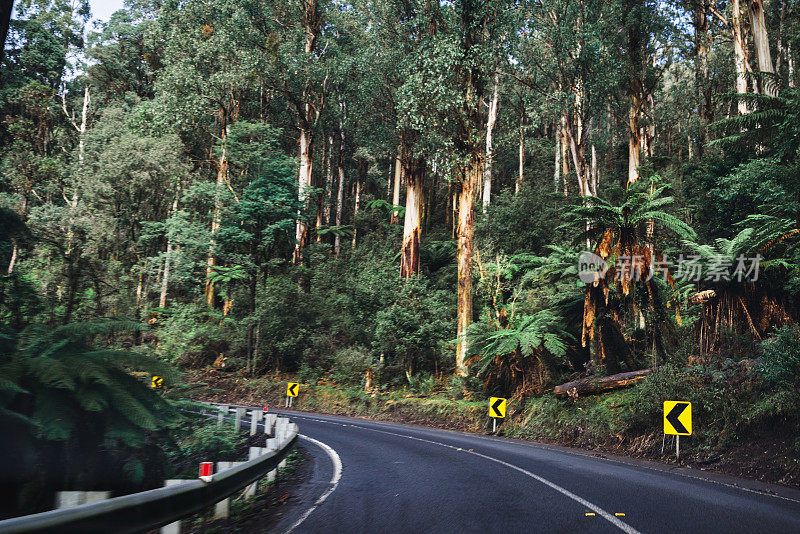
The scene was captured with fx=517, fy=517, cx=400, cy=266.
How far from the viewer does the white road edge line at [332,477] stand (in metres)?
5.53

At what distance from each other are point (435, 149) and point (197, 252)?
50.3 ft

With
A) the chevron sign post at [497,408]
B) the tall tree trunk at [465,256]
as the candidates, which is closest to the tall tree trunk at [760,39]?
the tall tree trunk at [465,256]

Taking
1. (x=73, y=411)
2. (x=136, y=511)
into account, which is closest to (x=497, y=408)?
(x=73, y=411)

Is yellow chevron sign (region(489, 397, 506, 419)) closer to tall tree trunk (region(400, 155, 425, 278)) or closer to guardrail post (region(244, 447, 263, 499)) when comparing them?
tall tree trunk (region(400, 155, 425, 278))

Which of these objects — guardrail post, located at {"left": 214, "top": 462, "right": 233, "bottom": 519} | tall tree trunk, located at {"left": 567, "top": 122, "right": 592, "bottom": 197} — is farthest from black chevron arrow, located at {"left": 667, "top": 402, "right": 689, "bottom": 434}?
tall tree trunk, located at {"left": 567, "top": 122, "right": 592, "bottom": 197}

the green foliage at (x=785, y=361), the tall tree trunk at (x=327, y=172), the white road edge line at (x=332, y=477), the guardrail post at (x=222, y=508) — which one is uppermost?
the tall tree trunk at (x=327, y=172)

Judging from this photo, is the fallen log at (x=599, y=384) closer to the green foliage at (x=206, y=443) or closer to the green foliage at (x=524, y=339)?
the green foliage at (x=524, y=339)

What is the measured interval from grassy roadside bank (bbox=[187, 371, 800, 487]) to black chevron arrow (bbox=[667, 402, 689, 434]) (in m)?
0.51

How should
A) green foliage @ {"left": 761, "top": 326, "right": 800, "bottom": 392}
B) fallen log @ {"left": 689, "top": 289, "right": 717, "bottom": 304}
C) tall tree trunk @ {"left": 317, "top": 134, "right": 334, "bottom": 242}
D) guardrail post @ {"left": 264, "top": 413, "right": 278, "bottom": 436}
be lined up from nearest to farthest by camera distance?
green foliage @ {"left": 761, "top": 326, "right": 800, "bottom": 392} → guardrail post @ {"left": 264, "top": 413, "right": 278, "bottom": 436} → fallen log @ {"left": 689, "top": 289, "right": 717, "bottom": 304} → tall tree trunk @ {"left": 317, "top": 134, "right": 334, "bottom": 242}

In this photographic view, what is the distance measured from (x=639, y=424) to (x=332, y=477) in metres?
7.58

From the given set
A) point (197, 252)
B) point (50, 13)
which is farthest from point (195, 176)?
point (50, 13)

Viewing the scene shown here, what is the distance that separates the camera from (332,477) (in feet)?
27.5

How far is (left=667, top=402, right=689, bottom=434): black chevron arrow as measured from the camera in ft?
34.2

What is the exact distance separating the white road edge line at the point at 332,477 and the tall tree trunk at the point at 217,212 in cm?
1691
